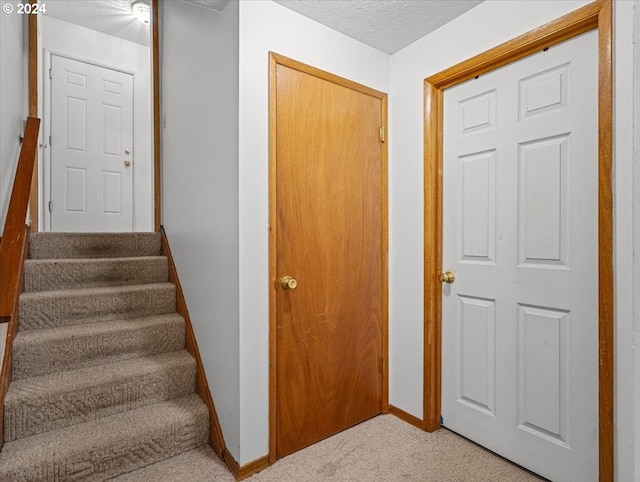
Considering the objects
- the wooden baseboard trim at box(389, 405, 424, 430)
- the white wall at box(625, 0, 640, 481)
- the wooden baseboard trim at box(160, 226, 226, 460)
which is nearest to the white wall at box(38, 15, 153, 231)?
the wooden baseboard trim at box(160, 226, 226, 460)

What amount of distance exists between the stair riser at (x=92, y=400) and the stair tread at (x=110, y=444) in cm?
3

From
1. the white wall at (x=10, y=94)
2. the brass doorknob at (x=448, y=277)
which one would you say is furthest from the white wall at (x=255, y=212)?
the white wall at (x=10, y=94)

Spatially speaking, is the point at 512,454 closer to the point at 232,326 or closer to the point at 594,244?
the point at 594,244

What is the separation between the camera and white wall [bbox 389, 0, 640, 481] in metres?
1.23

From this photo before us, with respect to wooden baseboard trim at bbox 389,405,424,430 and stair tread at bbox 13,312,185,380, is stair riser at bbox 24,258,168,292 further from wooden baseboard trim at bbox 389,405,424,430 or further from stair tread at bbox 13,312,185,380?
wooden baseboard trim at bbox 389,405,424,430

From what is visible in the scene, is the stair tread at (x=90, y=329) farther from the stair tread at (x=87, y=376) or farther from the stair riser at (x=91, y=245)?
the stair riser at (x=91, y=245)

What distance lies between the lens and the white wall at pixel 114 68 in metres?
3.06

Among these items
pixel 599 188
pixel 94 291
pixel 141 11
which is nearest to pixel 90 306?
pixel 94 291

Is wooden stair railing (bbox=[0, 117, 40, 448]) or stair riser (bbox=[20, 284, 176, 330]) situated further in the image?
stair riser (bbox=[20, 284, 176, 330])

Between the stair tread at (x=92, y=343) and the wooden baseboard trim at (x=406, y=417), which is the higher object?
the stair tread at (x=92, y=343)

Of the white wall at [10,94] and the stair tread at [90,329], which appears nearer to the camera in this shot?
the stair tread at [90,329]

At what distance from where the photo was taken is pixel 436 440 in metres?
1.82

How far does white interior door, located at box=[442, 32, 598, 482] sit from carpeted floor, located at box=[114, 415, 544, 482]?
0.11 metres

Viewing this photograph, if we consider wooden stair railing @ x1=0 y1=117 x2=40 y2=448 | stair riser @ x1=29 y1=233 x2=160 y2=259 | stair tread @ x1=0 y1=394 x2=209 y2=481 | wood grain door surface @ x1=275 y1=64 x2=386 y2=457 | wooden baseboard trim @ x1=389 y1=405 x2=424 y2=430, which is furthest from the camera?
stair riser @ x1=29 y1=233 x2=160 y2=259
